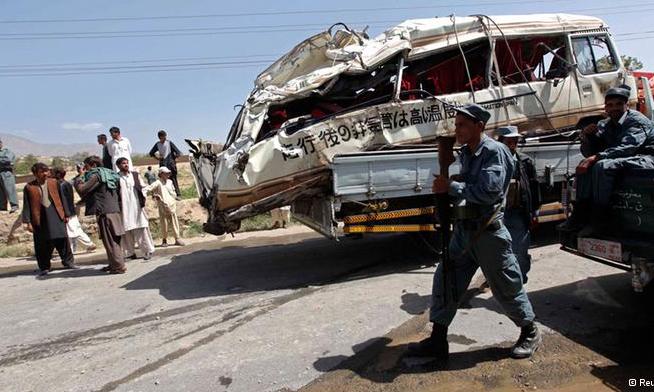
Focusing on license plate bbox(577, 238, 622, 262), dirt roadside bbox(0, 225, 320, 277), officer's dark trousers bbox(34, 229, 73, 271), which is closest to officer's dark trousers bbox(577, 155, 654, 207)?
license plate bbox(577, 238, 622, 262)

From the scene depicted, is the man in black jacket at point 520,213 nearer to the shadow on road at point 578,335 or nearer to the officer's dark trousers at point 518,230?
the officer's dark trousers at point 518,230

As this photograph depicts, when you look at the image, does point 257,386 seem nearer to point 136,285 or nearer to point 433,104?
point 136,285

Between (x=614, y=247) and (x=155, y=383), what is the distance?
356cm

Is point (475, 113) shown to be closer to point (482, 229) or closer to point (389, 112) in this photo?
point (482, 229)

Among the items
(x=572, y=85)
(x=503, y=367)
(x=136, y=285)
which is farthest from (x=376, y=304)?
(x=572, y=85)

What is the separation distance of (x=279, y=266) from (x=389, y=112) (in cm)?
257

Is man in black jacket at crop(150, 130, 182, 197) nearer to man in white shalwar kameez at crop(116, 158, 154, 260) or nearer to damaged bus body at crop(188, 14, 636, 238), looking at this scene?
man in white shalwar kameez at crop(116, 158, 154, 260)

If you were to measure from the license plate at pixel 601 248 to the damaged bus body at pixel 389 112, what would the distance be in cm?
220

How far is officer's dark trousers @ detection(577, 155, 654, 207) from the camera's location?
3.90m

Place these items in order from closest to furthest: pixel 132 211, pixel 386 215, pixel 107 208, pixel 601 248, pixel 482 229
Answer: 1. pixel 482 229
2. pixel 601 248
3. pixel 386 215
4. pixel 107 208
5. pixel 132 211

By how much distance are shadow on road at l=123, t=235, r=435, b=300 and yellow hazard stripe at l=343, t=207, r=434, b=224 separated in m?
0.65

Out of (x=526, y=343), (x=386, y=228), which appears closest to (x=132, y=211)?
(x=386, y=228)

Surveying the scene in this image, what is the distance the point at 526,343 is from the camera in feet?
11.4

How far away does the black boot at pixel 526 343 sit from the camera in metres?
3.44
